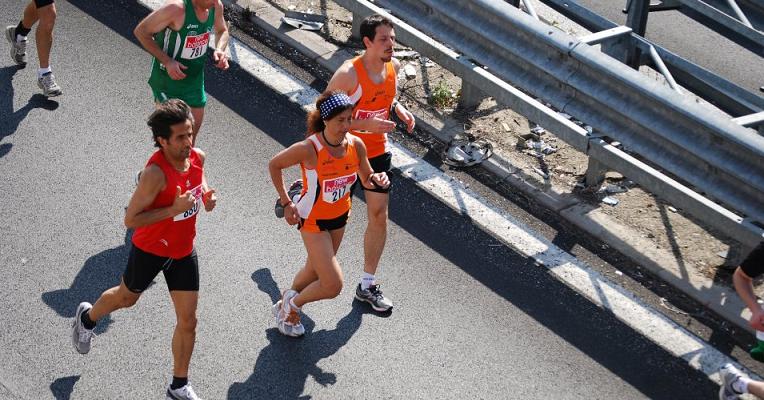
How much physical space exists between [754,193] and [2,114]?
19.7 feet

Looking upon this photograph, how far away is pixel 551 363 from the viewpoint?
7.23 m

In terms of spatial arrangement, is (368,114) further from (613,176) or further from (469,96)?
(613,176)

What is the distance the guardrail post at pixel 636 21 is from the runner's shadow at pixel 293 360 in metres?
3.14

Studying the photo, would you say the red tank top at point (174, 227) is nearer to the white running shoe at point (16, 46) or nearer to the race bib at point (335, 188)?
the race bib at point (335, 188)

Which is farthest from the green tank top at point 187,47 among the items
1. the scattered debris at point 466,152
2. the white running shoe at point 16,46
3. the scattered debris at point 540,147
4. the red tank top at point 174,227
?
the scattered debris at point 540,147

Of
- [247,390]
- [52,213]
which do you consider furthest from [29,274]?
[247,390]

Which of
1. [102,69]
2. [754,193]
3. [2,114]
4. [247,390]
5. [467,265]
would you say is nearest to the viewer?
[247,390]

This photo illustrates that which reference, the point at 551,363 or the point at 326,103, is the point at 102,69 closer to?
the point at 326,103

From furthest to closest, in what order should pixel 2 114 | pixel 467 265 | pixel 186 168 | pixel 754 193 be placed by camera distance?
1. pixel 2 114
2. pixel 467 265
3. pixel 754 193
4. pixel 186 168

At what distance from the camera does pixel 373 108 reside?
7547 mm

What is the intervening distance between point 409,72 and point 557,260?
2.89 m

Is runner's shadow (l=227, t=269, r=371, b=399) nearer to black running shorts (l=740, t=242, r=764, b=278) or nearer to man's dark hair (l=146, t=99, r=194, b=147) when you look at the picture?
man's dark hair (l=146, t=99, r=194, b=147)

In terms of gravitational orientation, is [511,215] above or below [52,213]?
above

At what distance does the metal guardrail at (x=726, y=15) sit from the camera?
27.9 feet
